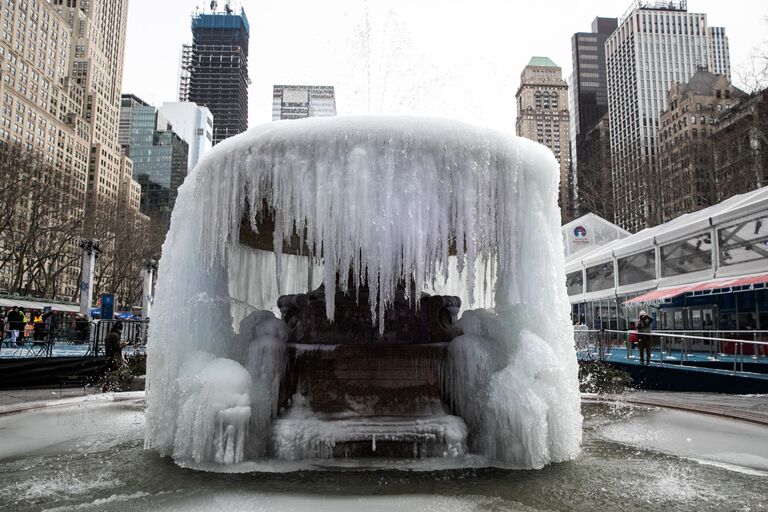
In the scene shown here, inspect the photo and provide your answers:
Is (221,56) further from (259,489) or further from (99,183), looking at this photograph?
(259,489)

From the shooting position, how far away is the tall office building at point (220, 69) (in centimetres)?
17588

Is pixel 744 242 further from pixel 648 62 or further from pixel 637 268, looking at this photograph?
pixel 648 62

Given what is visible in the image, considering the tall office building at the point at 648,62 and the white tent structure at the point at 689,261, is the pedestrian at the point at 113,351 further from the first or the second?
the tall office building at the point at 648,62

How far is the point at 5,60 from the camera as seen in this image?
3088 inches

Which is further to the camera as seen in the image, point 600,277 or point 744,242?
point 600,277

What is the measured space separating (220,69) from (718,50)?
14834cm

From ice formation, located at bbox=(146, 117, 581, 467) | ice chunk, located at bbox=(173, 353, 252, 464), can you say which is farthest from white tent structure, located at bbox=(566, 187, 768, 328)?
ice chunk, located at bbox=(173, 353, 252, 464)

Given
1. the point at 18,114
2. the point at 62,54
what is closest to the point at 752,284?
the point at 18,114

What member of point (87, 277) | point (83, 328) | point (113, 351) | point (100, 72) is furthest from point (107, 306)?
point (100, 72)

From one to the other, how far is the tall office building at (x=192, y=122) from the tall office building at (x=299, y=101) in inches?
6544

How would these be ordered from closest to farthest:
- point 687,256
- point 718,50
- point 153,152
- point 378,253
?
point 378,253
point 687,256
point 718,50
point 153,152

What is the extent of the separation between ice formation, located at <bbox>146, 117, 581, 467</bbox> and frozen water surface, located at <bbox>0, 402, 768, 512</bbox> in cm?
44

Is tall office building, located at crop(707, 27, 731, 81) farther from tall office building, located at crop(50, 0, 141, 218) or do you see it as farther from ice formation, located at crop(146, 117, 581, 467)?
ice formation, located at crop(146, 117, 581, 467)

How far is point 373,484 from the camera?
13.7ft
